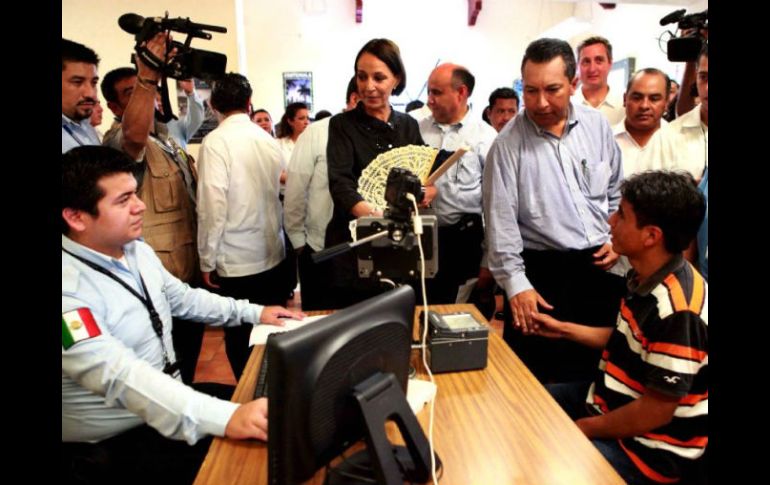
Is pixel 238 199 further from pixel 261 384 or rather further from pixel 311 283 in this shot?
pixel 261 384

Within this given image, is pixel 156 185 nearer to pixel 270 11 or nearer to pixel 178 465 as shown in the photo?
pixel 178 465

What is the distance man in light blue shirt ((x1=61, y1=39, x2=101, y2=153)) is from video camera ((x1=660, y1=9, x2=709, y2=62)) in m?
2.28

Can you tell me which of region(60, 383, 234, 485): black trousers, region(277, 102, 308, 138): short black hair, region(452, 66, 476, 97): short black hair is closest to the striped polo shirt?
region(60, 383, 234, 485): black trousers

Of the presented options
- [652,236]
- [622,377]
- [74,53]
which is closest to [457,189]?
[652,236]

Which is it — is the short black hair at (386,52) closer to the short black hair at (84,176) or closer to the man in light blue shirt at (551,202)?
the man in light blue shirt at (551,202)

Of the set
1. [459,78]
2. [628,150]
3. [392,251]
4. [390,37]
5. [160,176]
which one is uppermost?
[390,37]

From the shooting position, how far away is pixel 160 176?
6.78 feet

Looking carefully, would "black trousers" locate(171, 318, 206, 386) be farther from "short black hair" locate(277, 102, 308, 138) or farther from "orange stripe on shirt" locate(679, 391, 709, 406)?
"short black hair" locate(277, 102, 308, 138)

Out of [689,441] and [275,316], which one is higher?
[275,316]

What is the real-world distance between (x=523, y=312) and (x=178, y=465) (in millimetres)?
1138

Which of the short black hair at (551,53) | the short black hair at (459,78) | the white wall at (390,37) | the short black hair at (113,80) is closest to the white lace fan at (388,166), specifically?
the short black hair at (551,53)

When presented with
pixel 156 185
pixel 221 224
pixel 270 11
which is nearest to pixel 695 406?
pixel 221 224

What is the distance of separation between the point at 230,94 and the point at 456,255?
4.35 feet
